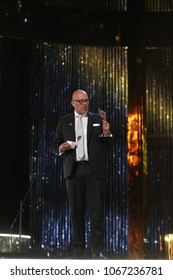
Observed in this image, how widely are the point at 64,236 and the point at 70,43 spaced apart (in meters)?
1.88

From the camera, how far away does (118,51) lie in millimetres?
6102

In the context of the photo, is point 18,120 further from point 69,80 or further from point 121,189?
point 121,189

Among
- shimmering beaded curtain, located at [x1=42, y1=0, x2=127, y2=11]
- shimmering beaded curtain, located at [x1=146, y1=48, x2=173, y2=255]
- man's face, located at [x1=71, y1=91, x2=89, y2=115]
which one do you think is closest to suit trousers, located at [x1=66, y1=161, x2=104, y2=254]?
man's face, located at [x1=71, y1=91, x2=89, y2=115]

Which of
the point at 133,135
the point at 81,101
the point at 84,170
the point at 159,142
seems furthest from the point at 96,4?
the point at 84,170

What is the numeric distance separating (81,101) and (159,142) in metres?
1.72

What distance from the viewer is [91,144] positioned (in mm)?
4441

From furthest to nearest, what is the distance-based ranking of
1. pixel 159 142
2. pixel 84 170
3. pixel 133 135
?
pixel 159 142 < pixel 133 135 < pixel 84 170

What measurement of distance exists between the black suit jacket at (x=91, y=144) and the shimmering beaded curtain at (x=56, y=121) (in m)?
1.41

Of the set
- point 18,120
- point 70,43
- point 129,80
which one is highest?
point 70,43

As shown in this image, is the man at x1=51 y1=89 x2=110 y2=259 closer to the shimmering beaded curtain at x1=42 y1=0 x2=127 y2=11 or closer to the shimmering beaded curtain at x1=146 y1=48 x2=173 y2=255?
the shimmering beaded curtain at x1=146 y1=48 x2=173 y2=255

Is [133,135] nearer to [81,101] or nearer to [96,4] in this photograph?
[96,4]

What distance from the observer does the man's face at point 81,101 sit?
4.42 m

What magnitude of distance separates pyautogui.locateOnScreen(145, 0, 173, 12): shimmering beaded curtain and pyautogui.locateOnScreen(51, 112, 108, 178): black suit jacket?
194cm

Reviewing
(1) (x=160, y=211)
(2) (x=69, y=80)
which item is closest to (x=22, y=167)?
(2) (x=69, y=80)
